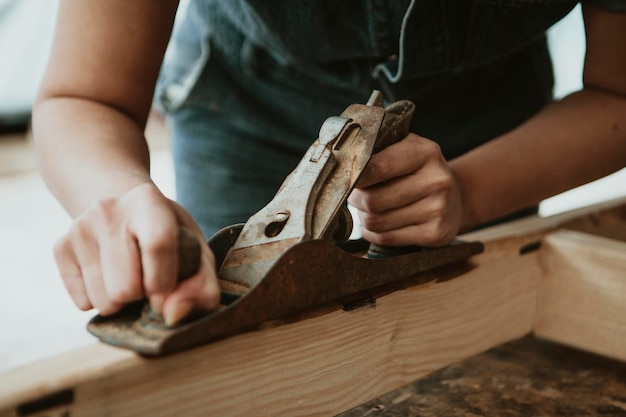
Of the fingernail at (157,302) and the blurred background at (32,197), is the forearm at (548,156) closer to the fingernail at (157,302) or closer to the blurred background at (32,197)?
the fingernail at (157,302)

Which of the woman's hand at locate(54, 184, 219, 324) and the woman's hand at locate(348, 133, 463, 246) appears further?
the woman's hand at locate(348, 133, 463, 246)

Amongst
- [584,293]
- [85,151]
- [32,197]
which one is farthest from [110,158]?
[32,197]

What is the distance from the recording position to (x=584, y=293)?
41.6 inches

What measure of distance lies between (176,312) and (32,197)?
3.35 m

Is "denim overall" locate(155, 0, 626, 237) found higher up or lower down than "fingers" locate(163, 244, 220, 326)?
higher up

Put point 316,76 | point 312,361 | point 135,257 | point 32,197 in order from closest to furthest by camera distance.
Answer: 1. point 135,257
2. point 312,361
3. point 316,76
4. point 32,197

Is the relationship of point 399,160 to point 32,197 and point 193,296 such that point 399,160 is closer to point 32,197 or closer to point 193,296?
point 193,296

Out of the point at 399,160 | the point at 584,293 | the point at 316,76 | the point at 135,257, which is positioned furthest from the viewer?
the point at 316,76

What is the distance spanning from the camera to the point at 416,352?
0.91 m

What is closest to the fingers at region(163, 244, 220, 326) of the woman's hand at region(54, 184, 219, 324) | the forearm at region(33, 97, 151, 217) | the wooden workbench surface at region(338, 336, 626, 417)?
the woman's hand at region(54, 184, 219, 324)

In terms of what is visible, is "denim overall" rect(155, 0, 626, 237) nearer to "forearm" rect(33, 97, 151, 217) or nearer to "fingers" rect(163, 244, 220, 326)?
"forearm" rect(33, 97, 151, 217)

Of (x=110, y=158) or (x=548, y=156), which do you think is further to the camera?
(x=548, y=156)

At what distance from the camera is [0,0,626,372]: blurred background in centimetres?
243

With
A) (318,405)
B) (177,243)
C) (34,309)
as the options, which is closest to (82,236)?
(177,243)
